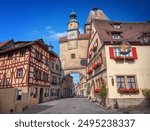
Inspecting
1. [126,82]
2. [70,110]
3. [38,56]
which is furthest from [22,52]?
[126,82]

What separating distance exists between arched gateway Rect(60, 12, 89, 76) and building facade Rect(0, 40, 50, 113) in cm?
759

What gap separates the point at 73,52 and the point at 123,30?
436 inches

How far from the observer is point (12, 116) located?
313cm

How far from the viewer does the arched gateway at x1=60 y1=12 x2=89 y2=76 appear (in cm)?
2039

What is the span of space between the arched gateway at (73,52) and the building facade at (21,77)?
7593 mm

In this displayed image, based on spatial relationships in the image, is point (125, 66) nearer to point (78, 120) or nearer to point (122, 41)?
point (122, 41)

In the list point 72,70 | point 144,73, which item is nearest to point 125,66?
point 144,73

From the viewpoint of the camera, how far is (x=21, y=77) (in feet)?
36.3

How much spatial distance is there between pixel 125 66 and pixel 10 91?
10120 millimetres

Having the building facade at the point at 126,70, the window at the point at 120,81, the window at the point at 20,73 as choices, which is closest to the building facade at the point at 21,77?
the window at the point at 20,73

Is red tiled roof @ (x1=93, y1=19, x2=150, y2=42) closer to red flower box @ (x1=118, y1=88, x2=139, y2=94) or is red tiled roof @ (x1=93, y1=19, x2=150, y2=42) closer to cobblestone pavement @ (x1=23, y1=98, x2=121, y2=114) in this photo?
red flower box @ (x1=118, y1=88, x2=139, y2=94)

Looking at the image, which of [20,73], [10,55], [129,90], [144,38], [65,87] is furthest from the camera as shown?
[65,87]

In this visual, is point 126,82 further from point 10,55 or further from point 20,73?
point 10,55

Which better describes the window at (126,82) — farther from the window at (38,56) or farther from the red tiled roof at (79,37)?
the red tiled roof at (79,37)
